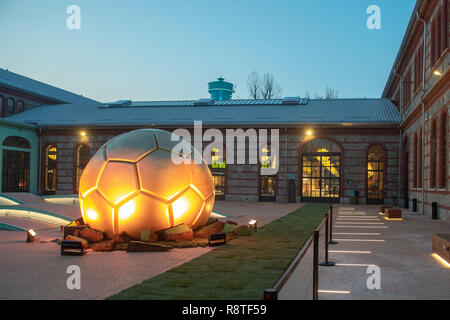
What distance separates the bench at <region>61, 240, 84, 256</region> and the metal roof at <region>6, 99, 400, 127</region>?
87.2 ft

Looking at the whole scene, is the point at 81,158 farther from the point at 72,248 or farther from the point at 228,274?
the point at 228,274

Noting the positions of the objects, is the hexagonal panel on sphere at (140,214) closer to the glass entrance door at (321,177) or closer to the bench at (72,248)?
the bench at (72,248)

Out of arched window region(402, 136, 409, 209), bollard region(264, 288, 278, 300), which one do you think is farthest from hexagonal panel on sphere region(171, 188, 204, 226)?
arched window region(402, 136, 409, 209)

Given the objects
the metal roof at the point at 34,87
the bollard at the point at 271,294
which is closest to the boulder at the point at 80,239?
the bollard at the point at 271,294

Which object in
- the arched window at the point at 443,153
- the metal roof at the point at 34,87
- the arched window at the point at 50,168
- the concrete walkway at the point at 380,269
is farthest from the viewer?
the metal roof at the point at 34,87

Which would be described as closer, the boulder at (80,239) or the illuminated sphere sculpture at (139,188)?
the boulder at (80,239)

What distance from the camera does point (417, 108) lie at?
81.7 ft

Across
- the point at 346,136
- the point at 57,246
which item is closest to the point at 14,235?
the point at 57,246

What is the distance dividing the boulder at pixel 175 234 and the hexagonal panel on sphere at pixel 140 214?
0.26m

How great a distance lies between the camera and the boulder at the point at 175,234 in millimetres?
11062

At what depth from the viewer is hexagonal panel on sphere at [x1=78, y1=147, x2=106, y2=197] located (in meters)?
11.2

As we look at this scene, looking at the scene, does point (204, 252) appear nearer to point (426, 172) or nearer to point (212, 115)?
point (426, 172)

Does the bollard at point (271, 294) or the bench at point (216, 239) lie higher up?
the bollard at point (271, 294)
